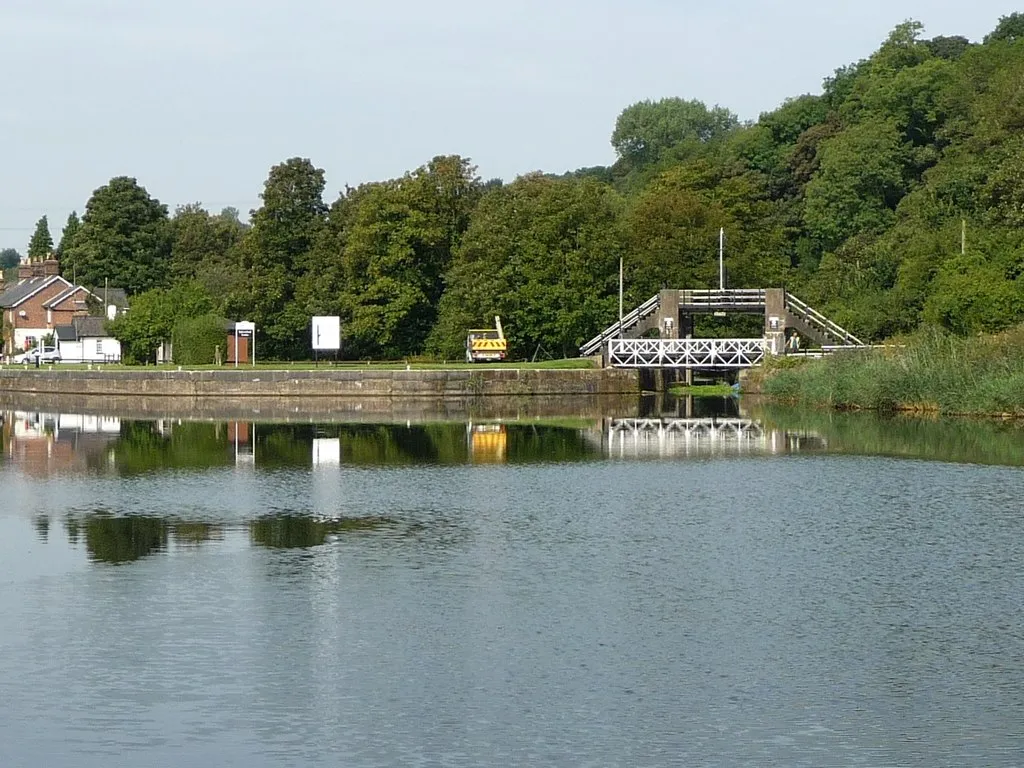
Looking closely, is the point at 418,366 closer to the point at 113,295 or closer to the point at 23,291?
the point at 113,295

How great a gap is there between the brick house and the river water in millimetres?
80910

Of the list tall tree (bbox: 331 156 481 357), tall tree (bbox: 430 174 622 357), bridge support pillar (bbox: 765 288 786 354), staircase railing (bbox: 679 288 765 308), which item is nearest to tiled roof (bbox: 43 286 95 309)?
tall tree (bbox: 331 156 481 357)

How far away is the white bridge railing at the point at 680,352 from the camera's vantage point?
7219 cm

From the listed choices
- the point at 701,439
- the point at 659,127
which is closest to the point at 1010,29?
the point at 659,127

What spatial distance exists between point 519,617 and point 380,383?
165ft

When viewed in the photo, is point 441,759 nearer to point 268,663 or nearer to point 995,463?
point 268,663

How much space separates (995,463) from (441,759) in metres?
26.0

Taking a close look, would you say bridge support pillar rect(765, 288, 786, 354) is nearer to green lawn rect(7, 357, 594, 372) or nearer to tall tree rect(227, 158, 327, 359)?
green lawn rect(7, 357, 594, 372)

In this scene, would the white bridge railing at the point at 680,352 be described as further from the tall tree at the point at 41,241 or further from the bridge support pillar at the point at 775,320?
the tall tree at the point at 41,241

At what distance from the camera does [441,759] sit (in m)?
13.8

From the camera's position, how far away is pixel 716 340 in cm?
7244

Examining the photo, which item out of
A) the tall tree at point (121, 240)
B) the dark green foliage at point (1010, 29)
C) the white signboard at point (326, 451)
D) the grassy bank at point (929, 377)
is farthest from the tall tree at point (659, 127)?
the white signboard at point (326, 451)

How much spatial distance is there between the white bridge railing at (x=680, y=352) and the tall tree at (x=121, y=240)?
55286mm

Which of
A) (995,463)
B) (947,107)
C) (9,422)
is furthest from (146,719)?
(947,107)
